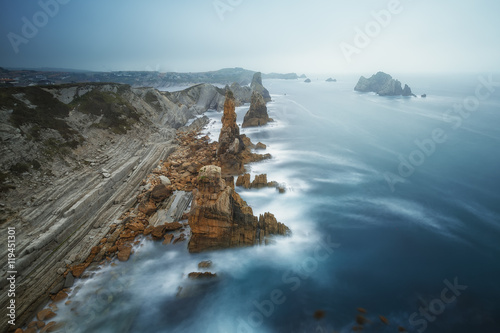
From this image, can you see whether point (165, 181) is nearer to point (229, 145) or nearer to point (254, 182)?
point (254, 182)

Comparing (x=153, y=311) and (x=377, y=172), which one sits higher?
(x=377, y=172)

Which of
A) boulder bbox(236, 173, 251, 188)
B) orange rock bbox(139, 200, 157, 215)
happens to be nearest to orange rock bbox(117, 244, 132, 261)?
orange rock bbox(139, 200, 157, 215)

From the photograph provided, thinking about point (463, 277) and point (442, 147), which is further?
point (442, 147)

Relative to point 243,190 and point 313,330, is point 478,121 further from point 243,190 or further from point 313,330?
point 313,330

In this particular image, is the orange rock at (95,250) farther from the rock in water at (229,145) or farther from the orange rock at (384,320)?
the orange rock at (384,320)

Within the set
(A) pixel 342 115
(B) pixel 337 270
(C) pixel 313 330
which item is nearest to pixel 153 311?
(C) pixel 313 330

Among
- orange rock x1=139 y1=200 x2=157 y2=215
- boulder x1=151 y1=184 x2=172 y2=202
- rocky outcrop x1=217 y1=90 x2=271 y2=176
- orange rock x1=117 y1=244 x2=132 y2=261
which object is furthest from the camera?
rocky outcrop x1=217 y1=90 x2=271 y2=176

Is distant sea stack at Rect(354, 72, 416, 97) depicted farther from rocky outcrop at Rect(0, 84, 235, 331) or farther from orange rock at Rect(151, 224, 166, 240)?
orange rock at Rect(151, 224, 166, 240)
